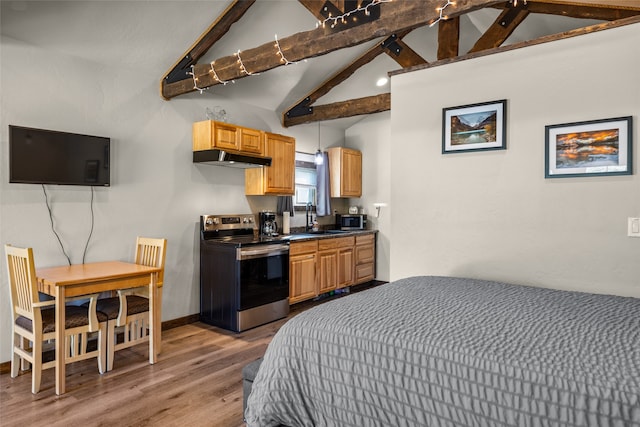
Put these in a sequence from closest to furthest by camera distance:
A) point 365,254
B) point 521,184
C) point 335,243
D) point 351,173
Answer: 1. point 521,184
2. point 335,243
3. point 365,254
4. point 351,173

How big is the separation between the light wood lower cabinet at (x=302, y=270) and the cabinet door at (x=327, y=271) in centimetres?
11

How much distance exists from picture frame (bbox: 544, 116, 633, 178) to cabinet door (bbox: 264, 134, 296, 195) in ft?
10.2

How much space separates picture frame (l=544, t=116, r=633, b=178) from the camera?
228cm

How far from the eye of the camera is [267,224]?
512cm

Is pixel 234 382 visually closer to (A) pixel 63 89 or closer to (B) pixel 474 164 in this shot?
(B) pixel 474 164

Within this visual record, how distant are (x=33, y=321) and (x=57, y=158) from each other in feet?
4.25

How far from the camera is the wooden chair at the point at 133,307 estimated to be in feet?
10.2

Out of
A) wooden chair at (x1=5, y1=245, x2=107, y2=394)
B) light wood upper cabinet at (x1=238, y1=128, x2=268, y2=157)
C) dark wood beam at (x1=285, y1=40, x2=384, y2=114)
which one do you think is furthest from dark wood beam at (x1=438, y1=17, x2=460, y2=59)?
wooden chair at (x1=5, y1=245, x2=107, y2=394)

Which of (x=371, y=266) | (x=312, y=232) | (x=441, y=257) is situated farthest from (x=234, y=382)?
(x=371, y=266)

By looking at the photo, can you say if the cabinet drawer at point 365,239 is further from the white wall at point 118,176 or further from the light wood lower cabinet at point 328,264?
the white wall at point 118,176

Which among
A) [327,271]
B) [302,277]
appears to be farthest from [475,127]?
[327,271]

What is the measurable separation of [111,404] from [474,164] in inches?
113

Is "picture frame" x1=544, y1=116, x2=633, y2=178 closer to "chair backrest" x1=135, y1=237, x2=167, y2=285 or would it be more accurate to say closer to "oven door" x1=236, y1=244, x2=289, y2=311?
"oven door" x1=236, y1=244, x2=289, y2=311

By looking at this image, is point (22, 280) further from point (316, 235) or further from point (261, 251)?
point (316, 235)
